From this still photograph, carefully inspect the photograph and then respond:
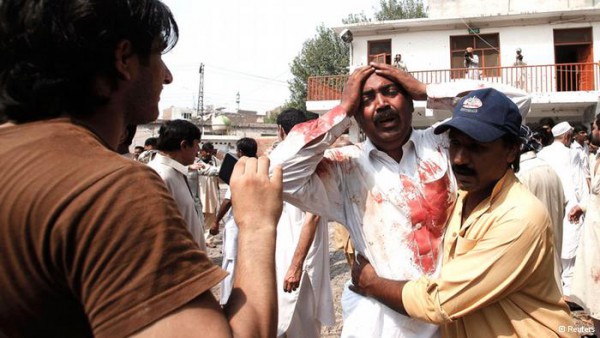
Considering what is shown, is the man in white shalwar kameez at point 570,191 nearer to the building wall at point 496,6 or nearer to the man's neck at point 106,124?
the man's neck at point 106,124

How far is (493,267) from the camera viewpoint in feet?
5.09

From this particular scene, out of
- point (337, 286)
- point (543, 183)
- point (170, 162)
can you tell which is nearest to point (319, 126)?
point (170, 162)

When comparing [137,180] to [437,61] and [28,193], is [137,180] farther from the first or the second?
[437,61]

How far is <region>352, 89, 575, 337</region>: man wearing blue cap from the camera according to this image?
156 centimetres

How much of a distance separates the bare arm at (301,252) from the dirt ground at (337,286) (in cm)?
88

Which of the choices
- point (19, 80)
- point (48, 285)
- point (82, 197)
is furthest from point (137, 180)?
point (19, 80)

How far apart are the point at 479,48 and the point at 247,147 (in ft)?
49.2

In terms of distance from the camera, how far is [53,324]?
34.3 inches

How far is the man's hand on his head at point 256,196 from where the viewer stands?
1.11 m

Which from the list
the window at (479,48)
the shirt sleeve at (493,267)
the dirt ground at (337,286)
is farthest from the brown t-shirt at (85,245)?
the window at (479,48)

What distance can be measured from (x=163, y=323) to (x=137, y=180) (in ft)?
0.81

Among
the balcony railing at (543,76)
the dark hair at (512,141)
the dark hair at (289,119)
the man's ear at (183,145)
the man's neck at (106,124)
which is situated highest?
the balcony railing at (543,76)

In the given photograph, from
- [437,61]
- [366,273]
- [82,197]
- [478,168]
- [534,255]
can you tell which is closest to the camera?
[82,197]

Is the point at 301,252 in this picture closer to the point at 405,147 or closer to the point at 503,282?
the point at 405,147
